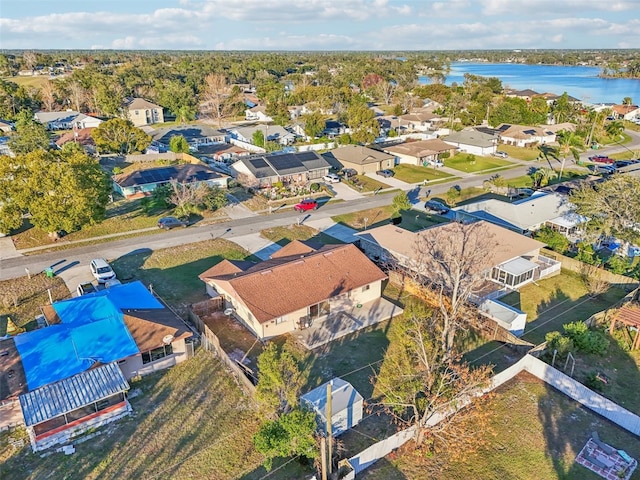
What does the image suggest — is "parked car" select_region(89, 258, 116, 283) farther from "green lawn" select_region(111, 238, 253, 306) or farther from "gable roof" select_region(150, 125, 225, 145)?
"gable roof" select_region(150, 125, 225, 145)

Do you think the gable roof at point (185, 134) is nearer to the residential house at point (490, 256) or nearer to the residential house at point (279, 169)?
the residential house at point (279, 169)

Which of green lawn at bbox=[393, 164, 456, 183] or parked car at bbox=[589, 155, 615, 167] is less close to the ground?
green lawn at bbox=[393, 164, 456, 183]

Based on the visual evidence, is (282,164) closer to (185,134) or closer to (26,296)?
(185,134)

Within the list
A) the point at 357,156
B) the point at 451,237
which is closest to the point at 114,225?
the point at 451,237

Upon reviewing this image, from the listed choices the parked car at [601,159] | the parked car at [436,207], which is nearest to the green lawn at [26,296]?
the parked car at [436,207]

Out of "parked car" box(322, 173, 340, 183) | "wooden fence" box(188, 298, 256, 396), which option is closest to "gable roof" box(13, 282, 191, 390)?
"wooden fence" box(188, 298, 256, 396)

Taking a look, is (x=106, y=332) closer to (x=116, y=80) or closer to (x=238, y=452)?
(x=238, y=452)
